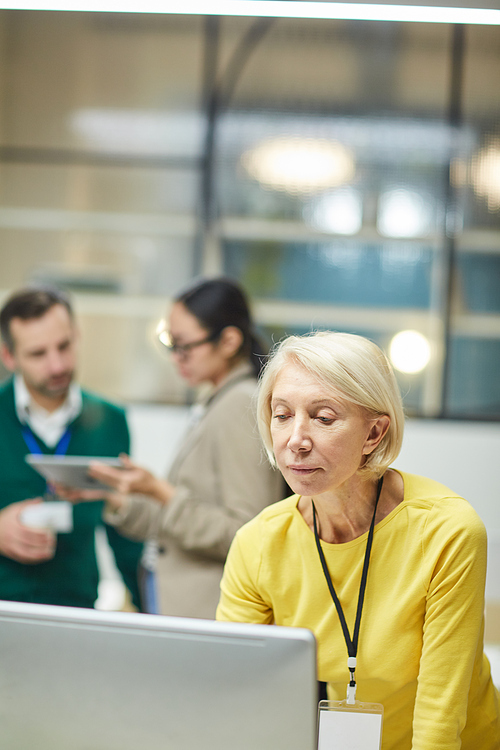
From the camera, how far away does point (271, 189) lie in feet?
11.6

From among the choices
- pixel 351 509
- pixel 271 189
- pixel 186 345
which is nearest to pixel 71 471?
pixel 186 345

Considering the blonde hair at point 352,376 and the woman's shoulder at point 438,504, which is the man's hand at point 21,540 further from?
the woman's shoulder at point 438,504

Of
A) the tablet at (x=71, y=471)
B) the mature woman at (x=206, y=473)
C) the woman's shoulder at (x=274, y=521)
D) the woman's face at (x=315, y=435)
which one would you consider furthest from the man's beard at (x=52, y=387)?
the woman's face at (x=315, y=435)

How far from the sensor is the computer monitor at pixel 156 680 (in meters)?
0.71

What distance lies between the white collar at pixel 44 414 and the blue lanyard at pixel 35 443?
0.05 ft

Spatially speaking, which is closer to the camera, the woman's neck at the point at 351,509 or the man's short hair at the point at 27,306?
the woman's neck at the point at 351,509

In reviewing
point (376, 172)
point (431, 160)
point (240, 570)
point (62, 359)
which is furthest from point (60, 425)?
point (431, 160)

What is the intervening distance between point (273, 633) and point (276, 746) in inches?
4.9

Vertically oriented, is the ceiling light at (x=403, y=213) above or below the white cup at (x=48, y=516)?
above

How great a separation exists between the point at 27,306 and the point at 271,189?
1.66m

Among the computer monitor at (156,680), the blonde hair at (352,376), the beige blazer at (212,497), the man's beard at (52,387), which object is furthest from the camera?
the man's beard at (52,387)

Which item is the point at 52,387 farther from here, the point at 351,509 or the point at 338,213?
the point at 338,213

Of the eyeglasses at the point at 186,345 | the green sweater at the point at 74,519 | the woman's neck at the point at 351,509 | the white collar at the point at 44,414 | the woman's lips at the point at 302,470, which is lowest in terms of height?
the green sweater at the point at 74,519

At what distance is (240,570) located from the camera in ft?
3.77
